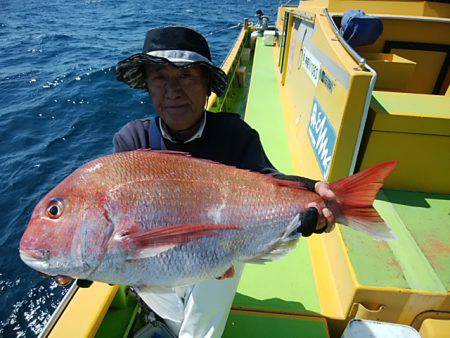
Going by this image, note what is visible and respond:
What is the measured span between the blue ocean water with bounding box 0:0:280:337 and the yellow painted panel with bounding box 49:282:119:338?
2.36 meters

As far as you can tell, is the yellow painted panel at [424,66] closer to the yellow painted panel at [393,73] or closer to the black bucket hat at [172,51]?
the yellow painted panel at [393,73]

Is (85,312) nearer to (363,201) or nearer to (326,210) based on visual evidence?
(326,210)

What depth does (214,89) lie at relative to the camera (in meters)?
2.13

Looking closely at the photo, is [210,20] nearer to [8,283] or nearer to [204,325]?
[8,283]

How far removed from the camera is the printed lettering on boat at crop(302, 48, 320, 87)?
360 centimetres

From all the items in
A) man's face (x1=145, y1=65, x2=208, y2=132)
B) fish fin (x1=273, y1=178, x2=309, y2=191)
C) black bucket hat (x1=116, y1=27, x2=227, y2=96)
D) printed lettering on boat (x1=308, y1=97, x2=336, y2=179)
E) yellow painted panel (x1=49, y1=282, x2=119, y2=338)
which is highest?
black bucket hat (x1=116, y1=27, x2=227, y2=96)

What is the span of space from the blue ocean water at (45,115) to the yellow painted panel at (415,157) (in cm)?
421

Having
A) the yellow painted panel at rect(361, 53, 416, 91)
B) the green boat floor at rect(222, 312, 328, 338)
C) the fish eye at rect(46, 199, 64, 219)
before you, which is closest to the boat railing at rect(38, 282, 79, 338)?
the fish eye at rect(46, 199, 64, 219)

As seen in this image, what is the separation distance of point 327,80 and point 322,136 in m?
0.53

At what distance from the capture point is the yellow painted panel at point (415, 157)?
2832mm

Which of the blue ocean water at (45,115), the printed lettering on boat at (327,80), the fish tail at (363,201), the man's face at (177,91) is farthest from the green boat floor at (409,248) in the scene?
the blue ocean water at (45,115)

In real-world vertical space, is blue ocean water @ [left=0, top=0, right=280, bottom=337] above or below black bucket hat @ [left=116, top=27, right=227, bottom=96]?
below

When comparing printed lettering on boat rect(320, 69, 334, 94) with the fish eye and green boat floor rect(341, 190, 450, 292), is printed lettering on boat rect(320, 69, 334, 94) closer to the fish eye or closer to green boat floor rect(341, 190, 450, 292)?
green boat floor rect(341, 190, 450, 292)

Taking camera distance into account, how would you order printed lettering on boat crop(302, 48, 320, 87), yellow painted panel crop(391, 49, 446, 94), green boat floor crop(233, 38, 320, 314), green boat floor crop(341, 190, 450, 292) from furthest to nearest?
yellow painted panel crop(391, 49, 446, 94) → printed lettering on boat crop(302, 48, 320, 87) → green boat floor crop(233, 38, 320, 314) → green boat floor crop(341, 190, 450, 292)
